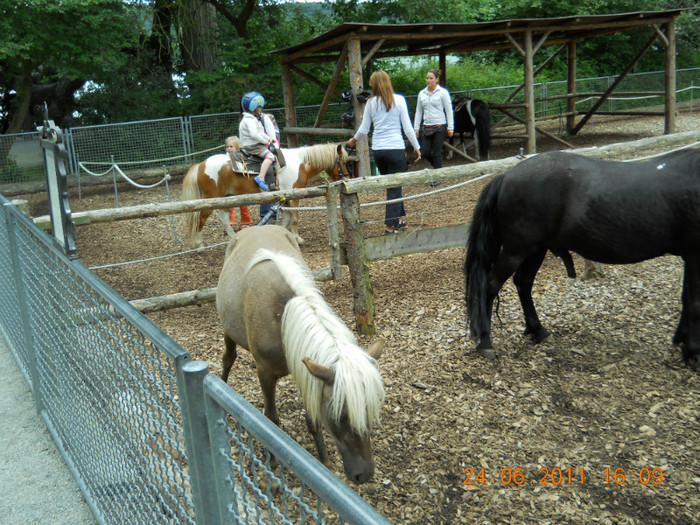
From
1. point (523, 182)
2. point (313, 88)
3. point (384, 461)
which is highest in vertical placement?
point (313, 88)

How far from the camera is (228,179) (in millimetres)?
8969

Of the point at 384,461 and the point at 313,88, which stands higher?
the point at 313,88

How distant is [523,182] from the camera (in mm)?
4598

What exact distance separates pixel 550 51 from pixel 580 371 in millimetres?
22392

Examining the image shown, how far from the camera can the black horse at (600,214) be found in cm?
441

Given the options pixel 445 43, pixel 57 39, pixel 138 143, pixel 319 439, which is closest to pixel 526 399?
pixel 319 439

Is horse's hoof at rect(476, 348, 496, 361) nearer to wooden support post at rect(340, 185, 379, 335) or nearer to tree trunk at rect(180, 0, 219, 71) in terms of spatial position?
wooden support post at rect(340, 185, 379, 335)

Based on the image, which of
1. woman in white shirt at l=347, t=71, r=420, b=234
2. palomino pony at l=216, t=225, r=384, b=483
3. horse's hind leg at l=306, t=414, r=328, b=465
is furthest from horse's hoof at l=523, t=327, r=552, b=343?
woman in white shirt at l=347, t=71, r=420, b=234

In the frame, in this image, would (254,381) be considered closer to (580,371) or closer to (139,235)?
(580,371)

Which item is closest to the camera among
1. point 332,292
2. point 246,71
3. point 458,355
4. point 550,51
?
point 458,355

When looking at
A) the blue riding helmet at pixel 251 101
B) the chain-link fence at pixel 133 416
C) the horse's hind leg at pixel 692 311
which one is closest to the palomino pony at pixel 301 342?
the chain-link fence at pixel 133 416

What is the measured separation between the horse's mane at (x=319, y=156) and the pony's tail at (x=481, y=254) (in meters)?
4.89

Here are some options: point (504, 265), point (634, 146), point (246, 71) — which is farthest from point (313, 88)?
point (504, 265)

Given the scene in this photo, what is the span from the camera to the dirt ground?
3.29m
